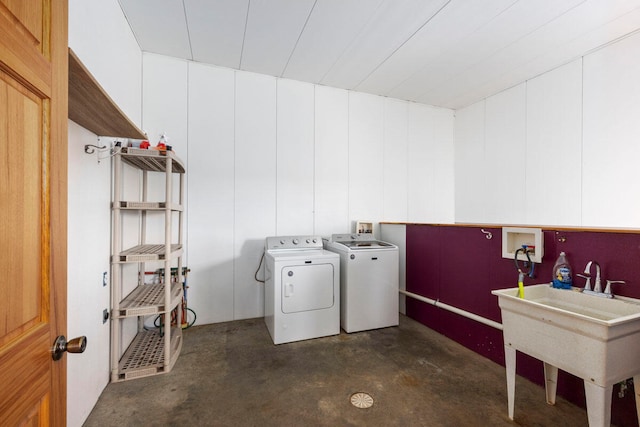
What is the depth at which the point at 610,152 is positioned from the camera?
8.80 feet

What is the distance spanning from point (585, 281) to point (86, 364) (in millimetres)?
3177

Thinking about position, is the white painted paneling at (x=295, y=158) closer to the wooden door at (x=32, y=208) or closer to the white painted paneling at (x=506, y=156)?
the white painted paneling at (x=506, y=156)

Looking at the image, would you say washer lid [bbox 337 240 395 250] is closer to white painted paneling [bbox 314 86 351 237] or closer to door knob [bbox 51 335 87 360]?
white painted paneling [bbox 314 86 351 237]

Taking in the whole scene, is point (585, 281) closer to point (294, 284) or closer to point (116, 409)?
point (294, 284)

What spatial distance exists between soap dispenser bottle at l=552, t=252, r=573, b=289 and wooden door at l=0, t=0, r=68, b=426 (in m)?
2.57

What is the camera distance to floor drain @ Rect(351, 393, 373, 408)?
1.88 metres

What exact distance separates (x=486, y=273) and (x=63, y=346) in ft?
9.11

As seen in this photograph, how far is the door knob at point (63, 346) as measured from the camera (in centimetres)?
78

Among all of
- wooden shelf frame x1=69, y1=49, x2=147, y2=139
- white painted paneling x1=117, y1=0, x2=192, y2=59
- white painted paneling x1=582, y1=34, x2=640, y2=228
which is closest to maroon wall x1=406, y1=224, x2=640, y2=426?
white painted paneling x1=582, y1=34, x2=640, y2=228

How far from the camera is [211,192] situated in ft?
10.3

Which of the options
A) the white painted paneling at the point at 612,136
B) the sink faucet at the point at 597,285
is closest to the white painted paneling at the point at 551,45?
the white painted paneling at the point at 612,136

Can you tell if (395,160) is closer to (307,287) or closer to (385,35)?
(385,35)

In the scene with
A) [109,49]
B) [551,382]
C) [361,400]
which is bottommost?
[361,400]

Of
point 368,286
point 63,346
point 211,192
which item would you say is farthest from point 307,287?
point 63,346
